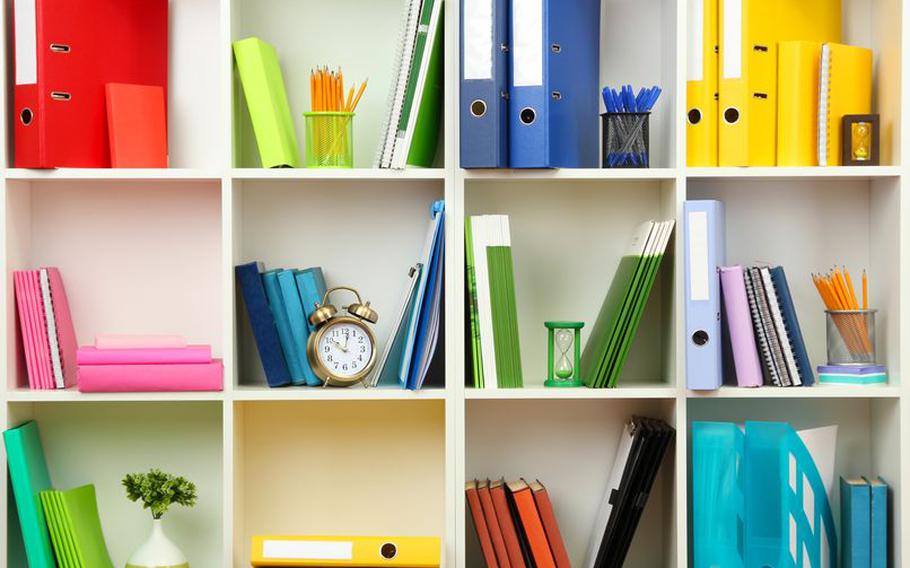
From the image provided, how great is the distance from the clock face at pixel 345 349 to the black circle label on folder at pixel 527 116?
21.4 inches

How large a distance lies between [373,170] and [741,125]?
76 centimetres

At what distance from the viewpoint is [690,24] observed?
2164mm

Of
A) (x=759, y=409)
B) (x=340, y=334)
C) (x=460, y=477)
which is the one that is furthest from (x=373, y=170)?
(x=759, y=409)

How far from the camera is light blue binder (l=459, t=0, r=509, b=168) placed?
6.69 feet

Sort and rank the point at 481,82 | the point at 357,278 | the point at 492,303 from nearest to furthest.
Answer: the point at 481,82, the point at 492,303, the point at 357,278

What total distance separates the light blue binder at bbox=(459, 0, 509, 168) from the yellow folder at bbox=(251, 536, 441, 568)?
77cm

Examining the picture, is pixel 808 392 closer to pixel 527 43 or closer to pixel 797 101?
pixel 797 101

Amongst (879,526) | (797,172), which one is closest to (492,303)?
(797,172)

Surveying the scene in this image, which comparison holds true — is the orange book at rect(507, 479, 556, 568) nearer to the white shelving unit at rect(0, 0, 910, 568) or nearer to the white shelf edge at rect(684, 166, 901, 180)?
the white shelving unit at rect(0, 0, 910, 568)

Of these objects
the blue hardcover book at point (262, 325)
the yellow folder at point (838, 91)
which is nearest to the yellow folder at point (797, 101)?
the yellow folder at point (838, 91)

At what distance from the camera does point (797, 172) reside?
2.16 meters

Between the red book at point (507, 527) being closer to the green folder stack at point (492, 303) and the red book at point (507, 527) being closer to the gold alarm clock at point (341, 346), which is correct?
the green folder stack at point (492, 303)

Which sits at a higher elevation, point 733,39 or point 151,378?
point 733,39

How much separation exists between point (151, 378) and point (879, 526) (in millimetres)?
1520
